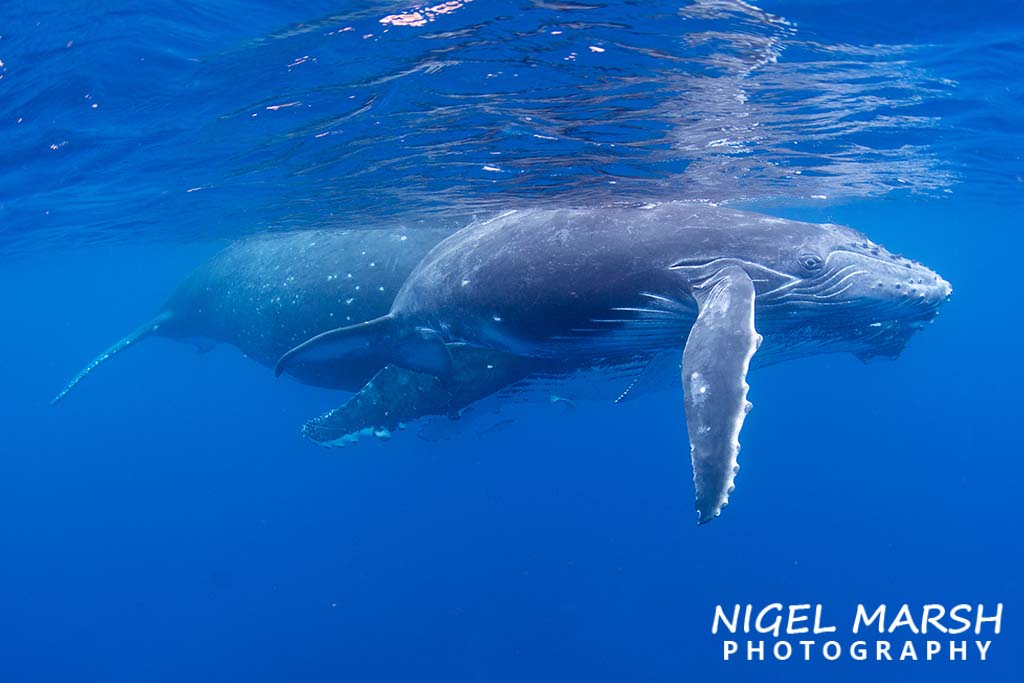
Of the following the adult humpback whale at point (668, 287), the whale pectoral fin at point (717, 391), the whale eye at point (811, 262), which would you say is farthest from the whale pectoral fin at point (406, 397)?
the whale pectoral fin at point (717, 391)

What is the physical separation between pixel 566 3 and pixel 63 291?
70.8 metres

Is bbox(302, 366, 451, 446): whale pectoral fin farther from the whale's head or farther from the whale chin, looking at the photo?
the whale chin

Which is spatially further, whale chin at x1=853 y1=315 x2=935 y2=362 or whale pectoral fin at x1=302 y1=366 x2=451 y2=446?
whale pectoral fin at x1=302 y1=366 x2=451 y2=446

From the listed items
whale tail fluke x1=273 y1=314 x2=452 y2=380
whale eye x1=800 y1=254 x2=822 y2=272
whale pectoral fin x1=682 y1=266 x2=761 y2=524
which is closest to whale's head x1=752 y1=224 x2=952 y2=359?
whale eye x1=800 y1=254 x2=822 y2=272

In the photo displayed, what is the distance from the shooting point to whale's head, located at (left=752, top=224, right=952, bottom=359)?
6035 millimetres

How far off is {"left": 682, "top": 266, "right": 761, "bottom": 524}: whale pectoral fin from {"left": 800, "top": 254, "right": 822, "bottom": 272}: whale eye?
1.28m

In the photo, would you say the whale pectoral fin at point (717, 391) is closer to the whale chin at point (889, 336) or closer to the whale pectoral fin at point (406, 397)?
the whale chin at point (889, 336)

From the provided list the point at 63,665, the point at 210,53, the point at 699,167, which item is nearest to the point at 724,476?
the point at 210,53

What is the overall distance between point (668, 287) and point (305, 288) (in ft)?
24.9

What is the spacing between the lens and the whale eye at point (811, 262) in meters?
6.02

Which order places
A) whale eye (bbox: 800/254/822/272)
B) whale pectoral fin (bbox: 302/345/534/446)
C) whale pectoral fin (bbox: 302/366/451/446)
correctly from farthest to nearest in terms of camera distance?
whale pectoral fin (bbox: 302/366/451/446)
whale pectoral fin (bbox: 302/345/534/446)
whale eye (bbox: 800/254/822/272)

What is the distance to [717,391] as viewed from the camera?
4.19 m

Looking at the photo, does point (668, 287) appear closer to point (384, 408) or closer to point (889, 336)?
point (889, 336)

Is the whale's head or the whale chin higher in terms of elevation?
the whale's head
